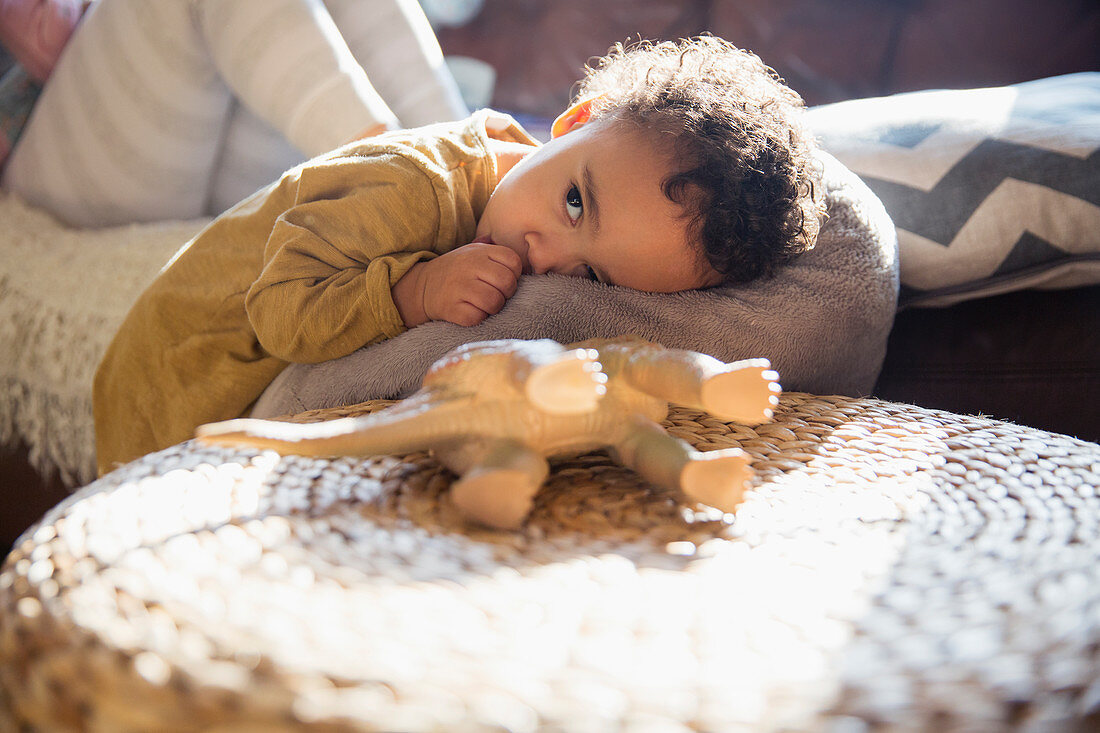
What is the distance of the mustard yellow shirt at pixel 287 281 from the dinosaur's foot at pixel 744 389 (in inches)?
15.4

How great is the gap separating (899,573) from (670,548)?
0.11 metres

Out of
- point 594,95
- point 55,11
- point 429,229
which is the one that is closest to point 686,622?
point 429,229

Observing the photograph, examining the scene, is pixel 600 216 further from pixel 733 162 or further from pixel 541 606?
pixel 541 606

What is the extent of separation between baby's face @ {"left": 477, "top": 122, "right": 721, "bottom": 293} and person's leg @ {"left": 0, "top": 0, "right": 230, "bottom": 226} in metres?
0.68

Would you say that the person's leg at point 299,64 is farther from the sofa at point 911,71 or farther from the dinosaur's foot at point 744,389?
the dinosaur's foot at point 744,389

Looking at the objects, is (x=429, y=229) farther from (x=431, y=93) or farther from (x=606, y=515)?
(x=431, y=93)

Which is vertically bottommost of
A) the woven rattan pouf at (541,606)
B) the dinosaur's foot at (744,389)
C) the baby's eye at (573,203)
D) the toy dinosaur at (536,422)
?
the woven rattan pouf at (541,606)

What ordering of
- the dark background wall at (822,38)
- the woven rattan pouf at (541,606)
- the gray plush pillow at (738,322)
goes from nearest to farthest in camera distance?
the woven rattan pouf at (541,606), the gray plush pillow at (738,322), the dark background wall at (822,38)

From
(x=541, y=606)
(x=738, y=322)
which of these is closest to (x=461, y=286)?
(x=738, y=322)

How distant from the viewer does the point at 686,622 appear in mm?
292

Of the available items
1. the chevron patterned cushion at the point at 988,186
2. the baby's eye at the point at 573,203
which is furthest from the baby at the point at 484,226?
the chevron patterned cushion at the point at 988,186

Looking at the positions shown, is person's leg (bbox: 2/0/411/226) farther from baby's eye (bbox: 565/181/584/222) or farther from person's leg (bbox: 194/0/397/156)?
baby's eye (bbox: 565/181/584/222)

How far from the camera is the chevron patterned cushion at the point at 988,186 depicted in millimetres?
792

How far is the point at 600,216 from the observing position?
26.9 inches
